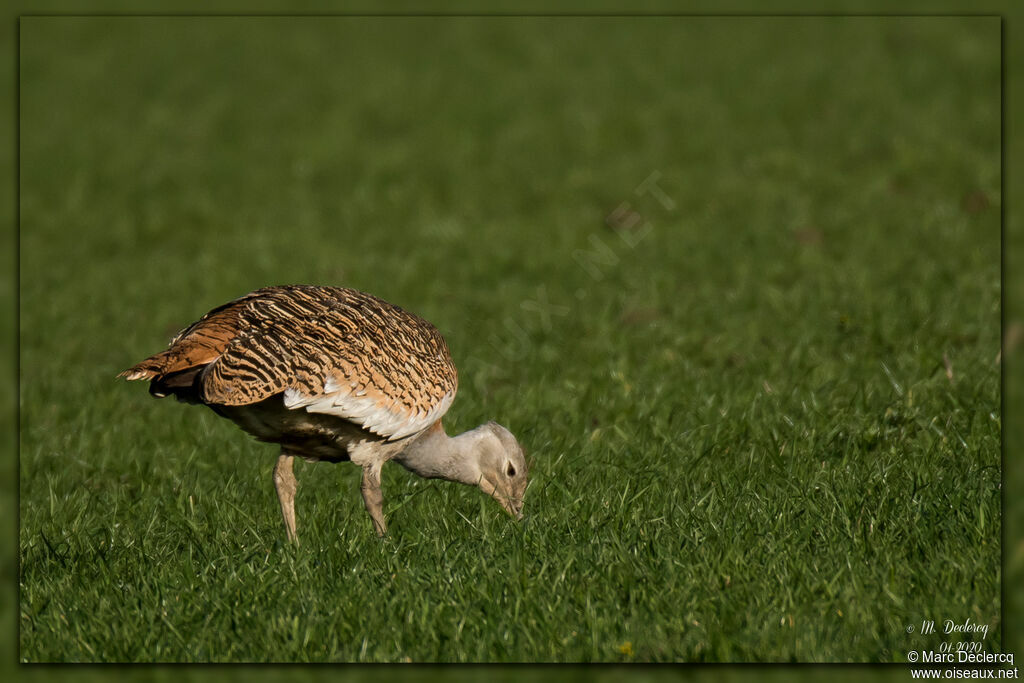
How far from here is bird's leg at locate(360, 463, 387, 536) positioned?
497cm

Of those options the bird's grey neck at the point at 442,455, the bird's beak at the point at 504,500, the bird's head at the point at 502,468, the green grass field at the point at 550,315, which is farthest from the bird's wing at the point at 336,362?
the green grass field at the point at 550,315

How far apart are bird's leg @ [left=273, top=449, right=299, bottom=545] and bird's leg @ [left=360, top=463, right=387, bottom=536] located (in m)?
0.31

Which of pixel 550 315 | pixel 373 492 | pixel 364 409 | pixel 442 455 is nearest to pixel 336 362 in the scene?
pixel 364 409

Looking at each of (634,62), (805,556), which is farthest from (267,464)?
(634,62)

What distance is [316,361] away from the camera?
473 centimetres

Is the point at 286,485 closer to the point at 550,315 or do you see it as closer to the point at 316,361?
the point at 316,361


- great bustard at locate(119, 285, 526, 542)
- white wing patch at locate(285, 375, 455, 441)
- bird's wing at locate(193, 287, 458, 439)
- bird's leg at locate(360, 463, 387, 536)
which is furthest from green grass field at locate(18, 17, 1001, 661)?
bird's wing at locate(193, 287, 458, 439)

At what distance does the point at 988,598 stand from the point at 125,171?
980 cm

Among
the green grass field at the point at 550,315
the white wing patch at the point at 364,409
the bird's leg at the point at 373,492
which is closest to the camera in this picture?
the green grass field at the point at 550,315

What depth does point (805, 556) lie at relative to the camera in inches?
163

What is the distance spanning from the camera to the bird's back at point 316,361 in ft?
15.0

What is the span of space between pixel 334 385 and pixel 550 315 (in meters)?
3.68

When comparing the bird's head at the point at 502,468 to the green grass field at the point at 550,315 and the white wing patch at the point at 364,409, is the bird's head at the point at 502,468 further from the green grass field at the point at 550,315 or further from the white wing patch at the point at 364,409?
the white wing patch at the point at 364,409

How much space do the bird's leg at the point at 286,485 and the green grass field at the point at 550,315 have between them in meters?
0.10
